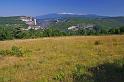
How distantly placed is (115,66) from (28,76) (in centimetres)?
330

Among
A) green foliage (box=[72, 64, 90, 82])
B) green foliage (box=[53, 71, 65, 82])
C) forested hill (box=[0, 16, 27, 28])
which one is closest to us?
green foliage (box=[72, 64, 90, 82])

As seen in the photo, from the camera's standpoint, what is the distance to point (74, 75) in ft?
37.2

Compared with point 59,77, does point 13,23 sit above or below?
below

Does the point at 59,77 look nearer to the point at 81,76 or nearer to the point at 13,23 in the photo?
the point at 81,76

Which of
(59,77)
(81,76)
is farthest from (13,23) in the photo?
(81,76)

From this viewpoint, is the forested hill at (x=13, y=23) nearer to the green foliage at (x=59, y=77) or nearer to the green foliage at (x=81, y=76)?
the green foliage at (x=81, y=76)

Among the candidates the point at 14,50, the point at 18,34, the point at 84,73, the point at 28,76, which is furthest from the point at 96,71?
the point at 18,34

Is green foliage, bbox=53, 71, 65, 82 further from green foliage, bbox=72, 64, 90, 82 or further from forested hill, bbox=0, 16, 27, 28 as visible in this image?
forested hill, bbox=0, 16, 27, 28

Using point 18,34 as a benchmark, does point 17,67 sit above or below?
above

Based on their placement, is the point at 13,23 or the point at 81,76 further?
the point at 13,23

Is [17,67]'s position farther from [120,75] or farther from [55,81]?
[120,75]

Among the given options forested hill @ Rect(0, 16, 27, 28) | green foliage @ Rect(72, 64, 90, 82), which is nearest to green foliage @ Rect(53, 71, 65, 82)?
green foliage @ Rect(72, 64, 90, 82)

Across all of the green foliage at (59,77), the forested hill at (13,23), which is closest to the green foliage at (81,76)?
the green foliage at (59,77)

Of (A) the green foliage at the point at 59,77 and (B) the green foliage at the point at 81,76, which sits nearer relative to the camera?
(B) the green foliage at the point at 81,76
